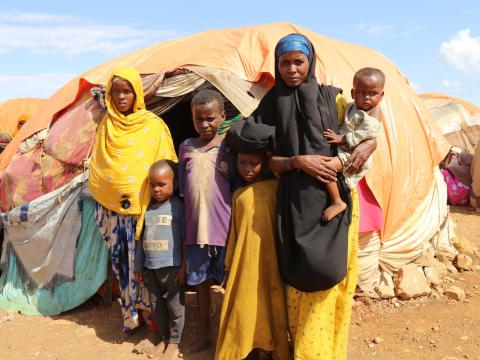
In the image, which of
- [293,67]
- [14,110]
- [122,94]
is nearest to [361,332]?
[293,67]

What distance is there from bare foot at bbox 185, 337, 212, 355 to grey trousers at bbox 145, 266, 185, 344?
0.35 ft

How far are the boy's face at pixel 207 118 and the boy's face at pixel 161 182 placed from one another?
0.36m

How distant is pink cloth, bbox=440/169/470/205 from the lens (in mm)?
8203

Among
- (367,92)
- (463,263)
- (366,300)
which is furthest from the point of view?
(463,263)

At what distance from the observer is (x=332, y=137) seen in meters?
2.45

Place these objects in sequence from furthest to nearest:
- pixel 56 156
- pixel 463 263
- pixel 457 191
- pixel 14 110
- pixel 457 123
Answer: pixel 457 123
pixel 14 110
pixel 457 191
pixel 463 263
pixel 56 156

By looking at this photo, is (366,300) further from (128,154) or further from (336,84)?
(128,154)

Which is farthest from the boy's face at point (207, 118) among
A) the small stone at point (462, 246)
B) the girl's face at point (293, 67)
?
the small stone at point (462, 246)

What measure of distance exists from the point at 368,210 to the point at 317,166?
185 cm

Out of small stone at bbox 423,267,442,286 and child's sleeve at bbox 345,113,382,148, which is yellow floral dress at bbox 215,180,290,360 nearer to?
child's sleeve at bbox 345,113,382,148

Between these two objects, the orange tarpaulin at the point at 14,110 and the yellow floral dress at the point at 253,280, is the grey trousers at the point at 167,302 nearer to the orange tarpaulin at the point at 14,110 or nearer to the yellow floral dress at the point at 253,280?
the yellow floral dress at the point at 253,280

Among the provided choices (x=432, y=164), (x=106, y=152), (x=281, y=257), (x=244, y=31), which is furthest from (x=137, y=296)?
(x=432, y=164)

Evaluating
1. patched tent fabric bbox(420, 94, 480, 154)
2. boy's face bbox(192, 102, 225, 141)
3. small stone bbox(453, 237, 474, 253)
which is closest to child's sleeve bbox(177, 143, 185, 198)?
boy's face bbox(192, 102, 225, 141)

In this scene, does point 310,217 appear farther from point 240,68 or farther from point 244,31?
point 244,31
